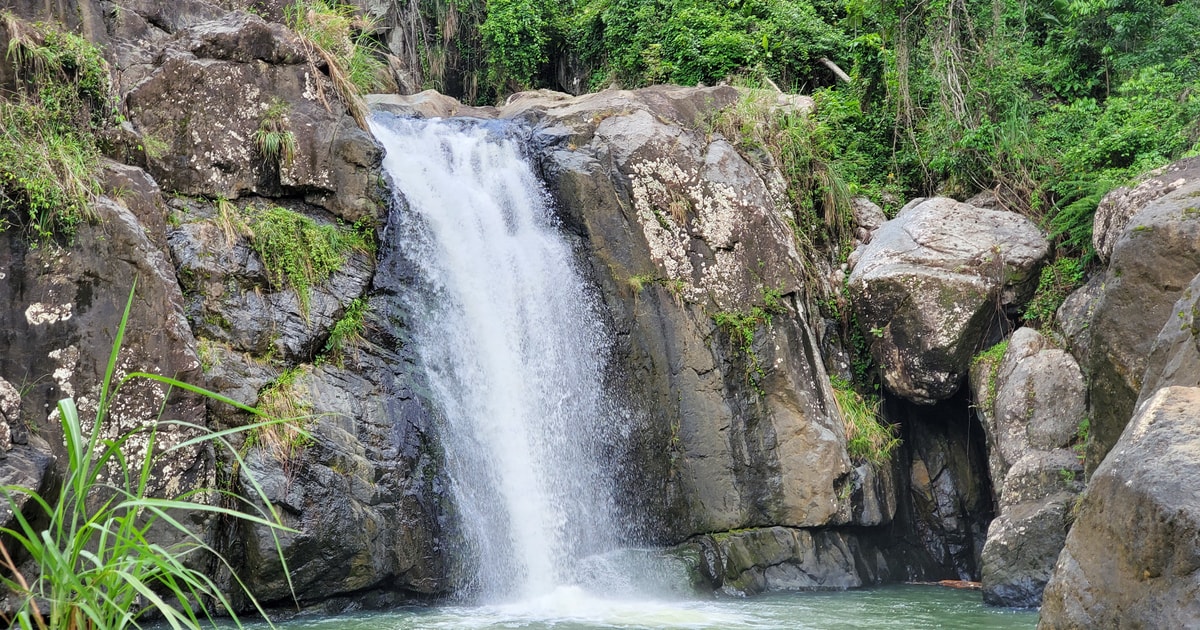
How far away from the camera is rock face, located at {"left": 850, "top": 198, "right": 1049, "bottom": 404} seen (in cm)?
1071

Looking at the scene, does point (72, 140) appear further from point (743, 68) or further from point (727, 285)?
point (743, 68)

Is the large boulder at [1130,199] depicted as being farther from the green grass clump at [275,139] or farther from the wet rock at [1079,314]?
the green grass clump at [275,139]

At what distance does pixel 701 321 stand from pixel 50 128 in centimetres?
659

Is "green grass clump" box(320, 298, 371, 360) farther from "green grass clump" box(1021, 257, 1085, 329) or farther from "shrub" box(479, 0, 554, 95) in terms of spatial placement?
"shrub" box(479, 0, 554, 95)

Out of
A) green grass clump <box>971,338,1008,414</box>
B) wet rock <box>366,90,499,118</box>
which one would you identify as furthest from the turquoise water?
wet rock <box>366,90,499,118</box>

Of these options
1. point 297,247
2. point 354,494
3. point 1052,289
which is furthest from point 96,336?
point 1052,289

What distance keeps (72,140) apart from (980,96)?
10568mm

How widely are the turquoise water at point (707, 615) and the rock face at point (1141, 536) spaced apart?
2.97 m

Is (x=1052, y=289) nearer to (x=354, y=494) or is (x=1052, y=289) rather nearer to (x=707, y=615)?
(x=707, y=615)

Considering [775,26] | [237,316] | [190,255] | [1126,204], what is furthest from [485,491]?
[775,26]

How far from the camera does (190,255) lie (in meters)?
8.77

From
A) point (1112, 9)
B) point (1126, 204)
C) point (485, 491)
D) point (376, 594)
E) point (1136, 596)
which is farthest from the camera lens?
point (1112, 9)

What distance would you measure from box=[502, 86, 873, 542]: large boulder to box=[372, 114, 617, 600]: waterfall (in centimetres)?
46

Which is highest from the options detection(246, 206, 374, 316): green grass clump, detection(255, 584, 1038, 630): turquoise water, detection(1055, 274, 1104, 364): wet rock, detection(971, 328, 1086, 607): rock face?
detection(246, 206, 374, 316): green grass clump
